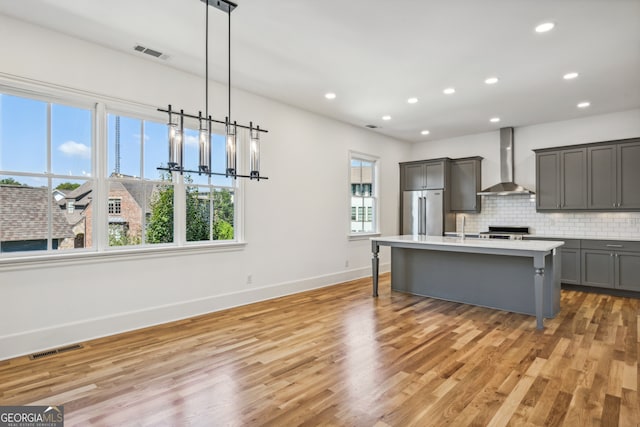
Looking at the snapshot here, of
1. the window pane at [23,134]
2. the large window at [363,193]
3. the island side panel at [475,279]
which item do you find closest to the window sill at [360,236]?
the large window at [363,193]

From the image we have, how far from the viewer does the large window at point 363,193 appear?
6832 mm

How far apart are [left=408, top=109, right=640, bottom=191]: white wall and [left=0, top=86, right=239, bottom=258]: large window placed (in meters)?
5.56

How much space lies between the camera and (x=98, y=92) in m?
3.54

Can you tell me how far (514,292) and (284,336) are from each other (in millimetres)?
2974

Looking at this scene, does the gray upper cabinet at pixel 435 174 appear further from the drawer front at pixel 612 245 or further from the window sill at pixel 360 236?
the drawer front at pixel 612 245

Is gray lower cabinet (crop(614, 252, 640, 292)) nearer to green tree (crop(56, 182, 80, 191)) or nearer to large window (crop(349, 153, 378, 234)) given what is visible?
large window (crop(349, 153, 378, 234))

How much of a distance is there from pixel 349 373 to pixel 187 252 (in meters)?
2.52

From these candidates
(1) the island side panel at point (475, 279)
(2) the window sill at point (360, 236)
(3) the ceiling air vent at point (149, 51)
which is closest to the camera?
(3) the ceiling air vent at point (149, 51)

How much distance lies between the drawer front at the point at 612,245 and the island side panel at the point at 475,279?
181 centimetres

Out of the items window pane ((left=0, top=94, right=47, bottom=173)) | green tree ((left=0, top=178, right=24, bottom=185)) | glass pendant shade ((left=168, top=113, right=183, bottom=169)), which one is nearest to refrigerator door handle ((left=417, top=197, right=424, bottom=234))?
glass pendant shade ((left=168, top=113, right=183, bottom=169))

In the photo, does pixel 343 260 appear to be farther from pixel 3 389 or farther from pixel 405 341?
pixel 3 389

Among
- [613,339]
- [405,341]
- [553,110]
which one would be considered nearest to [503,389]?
[405,341]

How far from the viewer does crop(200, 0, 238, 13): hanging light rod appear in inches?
111

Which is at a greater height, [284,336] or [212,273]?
[212,273]
